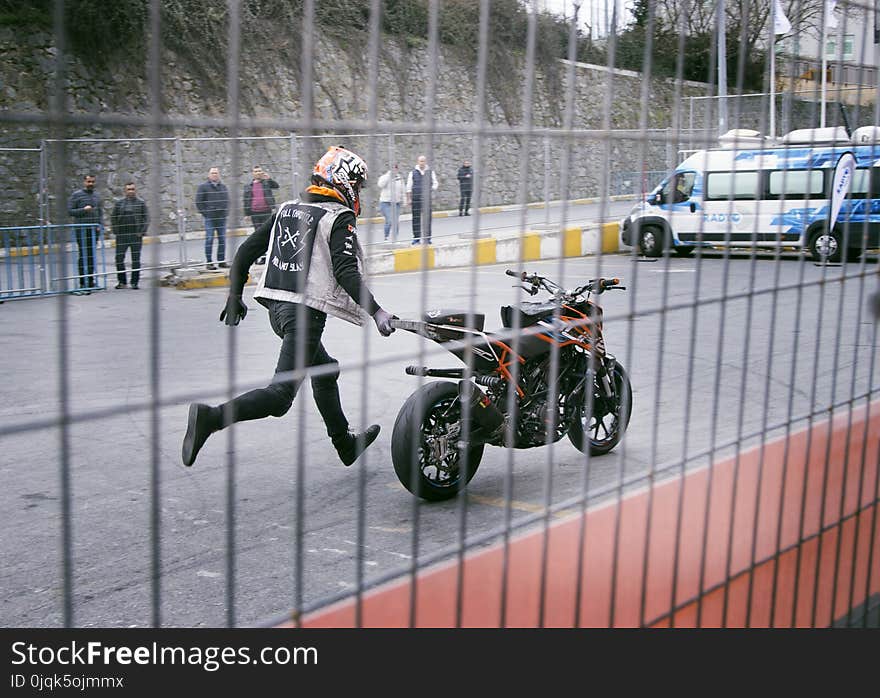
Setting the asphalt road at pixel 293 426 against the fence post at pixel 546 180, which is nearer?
the asphalt road at pixel 293 426

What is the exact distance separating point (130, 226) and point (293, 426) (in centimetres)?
554

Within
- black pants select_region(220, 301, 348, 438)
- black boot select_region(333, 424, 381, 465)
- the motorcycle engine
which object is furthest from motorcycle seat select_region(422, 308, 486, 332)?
black boot select_region(333, 424, 381, 465)

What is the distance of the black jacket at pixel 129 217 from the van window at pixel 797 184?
1766mm

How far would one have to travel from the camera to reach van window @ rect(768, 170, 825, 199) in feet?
8.71

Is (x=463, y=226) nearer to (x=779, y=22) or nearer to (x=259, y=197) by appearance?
(x=259, y=197)

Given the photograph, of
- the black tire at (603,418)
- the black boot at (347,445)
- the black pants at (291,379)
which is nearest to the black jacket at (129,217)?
the black pants at (291,379)

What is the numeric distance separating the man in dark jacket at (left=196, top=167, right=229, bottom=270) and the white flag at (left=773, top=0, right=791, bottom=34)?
5.17ft

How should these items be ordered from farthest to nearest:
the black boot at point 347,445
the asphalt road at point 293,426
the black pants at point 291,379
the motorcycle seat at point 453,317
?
the black boot at point 347,445 < the motorcycle seat at point 453,317 < the asphalt road at point 293,426 < the black pants at point 291,379

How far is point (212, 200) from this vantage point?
1409mm

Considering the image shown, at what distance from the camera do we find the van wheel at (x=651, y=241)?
214 cm

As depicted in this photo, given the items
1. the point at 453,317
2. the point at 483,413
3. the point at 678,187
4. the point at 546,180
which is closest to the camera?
the point at 546,180

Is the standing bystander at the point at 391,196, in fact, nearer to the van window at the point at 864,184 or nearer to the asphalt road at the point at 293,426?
the asphalt road at the point at 293,426

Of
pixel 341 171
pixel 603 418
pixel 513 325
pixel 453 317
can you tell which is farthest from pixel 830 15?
pixel 603 418
